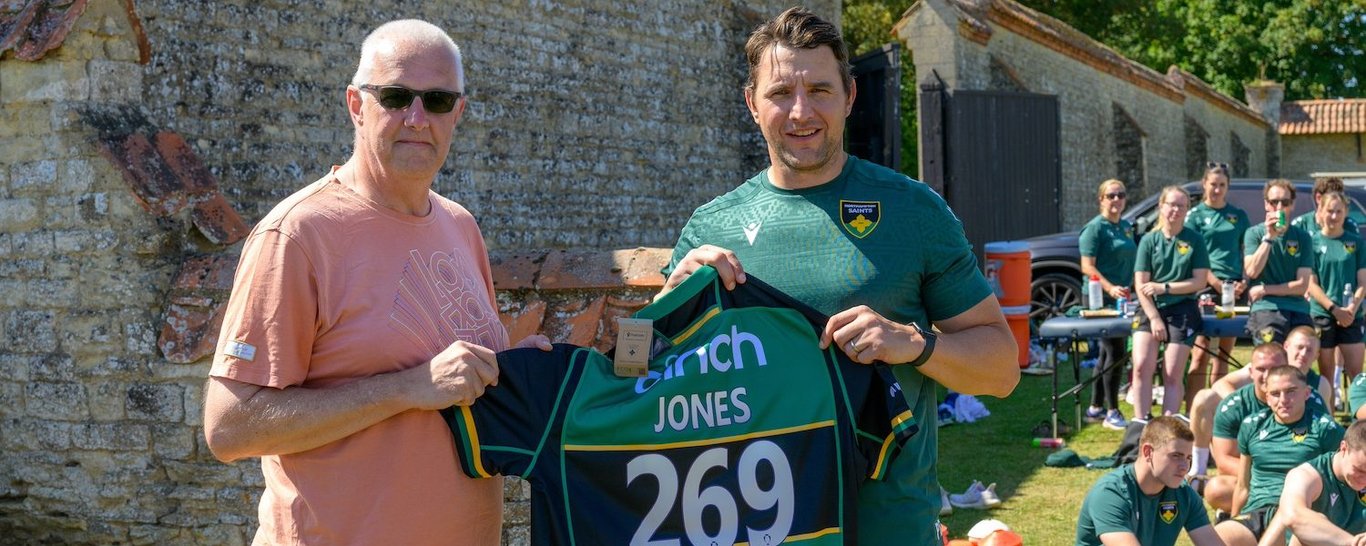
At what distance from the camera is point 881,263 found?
2.77 m

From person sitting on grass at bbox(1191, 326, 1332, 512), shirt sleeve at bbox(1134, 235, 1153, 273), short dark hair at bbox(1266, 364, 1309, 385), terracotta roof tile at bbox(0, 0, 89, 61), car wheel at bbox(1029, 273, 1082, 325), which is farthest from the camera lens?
car wheel at bbox(1029, 273, 1082, 325)

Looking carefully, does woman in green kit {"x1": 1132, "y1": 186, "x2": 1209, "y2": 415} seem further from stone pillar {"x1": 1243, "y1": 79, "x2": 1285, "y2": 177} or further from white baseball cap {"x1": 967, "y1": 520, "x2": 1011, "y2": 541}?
stone pillar {"x1": 1243, "y1": 79, "x2": 1285, "y2": 177}

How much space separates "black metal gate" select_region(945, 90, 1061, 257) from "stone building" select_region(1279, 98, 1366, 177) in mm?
23898

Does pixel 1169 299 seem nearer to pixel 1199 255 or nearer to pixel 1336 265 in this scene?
pixel 1199 255

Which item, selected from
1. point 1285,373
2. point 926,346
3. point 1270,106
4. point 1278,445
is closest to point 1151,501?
point 1278,445

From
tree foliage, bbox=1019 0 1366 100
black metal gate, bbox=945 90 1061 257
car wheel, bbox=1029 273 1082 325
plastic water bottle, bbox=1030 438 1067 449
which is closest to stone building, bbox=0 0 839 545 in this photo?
plastic water bottle, bbox=1030 438 1067 449

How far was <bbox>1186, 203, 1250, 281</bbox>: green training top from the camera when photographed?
10336 mm

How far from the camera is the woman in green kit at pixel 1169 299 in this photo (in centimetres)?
916

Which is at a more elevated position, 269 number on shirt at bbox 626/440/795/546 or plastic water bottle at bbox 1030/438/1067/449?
269 number on shirt at bbox 626/440/795/546

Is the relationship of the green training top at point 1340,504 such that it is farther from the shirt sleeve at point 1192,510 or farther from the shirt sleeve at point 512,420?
the shirt sleeve at point 512,420

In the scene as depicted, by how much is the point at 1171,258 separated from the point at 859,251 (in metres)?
7.14

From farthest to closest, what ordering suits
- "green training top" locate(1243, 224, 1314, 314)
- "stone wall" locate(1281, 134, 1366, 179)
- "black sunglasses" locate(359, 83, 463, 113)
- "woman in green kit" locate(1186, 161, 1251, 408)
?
1. "stone wall" locate(1281, 134, 1366, 179)
2. "woman in green kit" locate(1186, 161, 1251, 408)
3. "green training top" locate(1243, 224, 1314, 314)
4. "black sunglasses" locate(359, 83, 463, 113)

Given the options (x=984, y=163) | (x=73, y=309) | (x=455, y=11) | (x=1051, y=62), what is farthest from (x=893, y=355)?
(x=1051, y=62)

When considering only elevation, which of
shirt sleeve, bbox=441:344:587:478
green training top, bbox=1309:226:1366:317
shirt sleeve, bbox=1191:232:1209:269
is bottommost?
green training top, bbox=1309:226:1366:317
